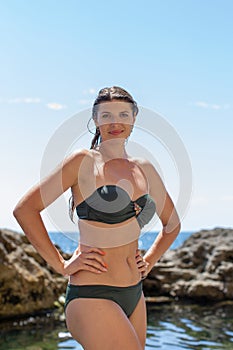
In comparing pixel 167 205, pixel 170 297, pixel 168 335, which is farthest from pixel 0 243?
pixel 167 205

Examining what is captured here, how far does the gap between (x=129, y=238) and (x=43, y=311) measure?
8.52m

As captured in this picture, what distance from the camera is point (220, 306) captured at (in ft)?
41.5

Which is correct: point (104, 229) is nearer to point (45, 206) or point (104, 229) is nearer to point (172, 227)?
point (45, 206)

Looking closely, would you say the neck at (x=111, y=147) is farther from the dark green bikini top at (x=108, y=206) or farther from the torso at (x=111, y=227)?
the dark green bikini top at (x=108, y=206)

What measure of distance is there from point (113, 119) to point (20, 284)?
26.1ft

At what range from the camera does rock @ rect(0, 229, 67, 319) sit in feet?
34.0

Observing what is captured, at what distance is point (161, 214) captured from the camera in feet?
11.5

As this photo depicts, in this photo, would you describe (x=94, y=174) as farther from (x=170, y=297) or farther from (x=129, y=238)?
(x=170, y=297)

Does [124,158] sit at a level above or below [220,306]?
above

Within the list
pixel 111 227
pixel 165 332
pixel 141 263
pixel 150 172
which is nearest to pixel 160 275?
pixel 165 332

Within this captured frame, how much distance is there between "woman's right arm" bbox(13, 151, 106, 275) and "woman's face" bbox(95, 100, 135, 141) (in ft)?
1.06

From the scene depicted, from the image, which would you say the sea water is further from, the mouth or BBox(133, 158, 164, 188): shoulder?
the mouth

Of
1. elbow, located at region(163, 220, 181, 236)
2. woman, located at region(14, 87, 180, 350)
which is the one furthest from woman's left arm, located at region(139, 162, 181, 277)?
woman, located at region(14, 87, 180, 350)

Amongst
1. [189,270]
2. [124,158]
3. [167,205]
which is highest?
[124,158]
